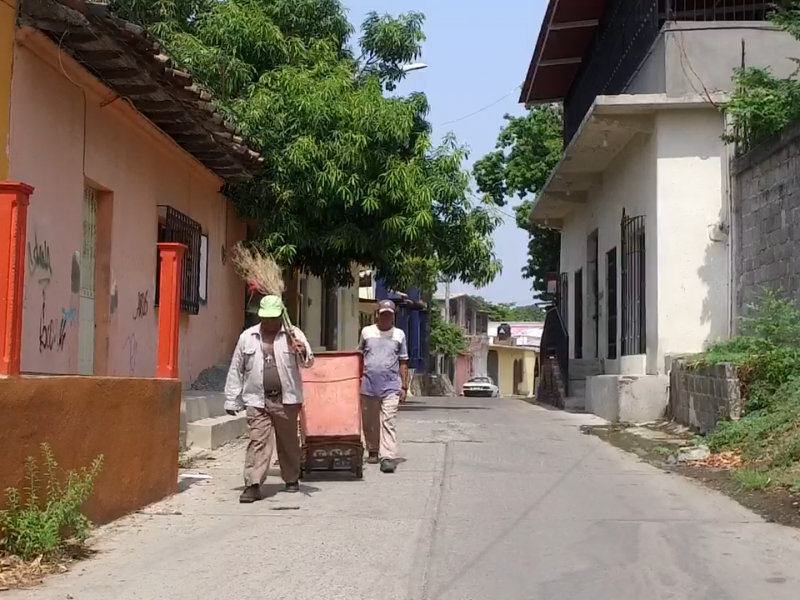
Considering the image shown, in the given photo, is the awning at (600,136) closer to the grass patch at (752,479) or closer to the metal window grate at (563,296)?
the metal window grate at (563,296)

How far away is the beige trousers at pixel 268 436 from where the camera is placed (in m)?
8.00

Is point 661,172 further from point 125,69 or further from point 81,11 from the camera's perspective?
point 81,11

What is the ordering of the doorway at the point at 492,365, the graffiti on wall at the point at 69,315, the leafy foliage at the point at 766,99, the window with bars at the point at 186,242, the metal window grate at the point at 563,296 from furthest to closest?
the doorway at the point at 492,365 < the metal window grate at the point at 563,296 < the window with bars at the point at 186,242 < the leafy foliage at the point at 766,99 < the graffiti on wall at the point at 69,315

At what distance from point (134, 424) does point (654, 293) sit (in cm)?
870

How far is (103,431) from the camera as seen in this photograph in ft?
22.6

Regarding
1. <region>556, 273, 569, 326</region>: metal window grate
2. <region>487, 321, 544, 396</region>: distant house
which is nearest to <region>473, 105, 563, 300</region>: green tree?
<region>556, 273, 569, 326</region>: metal window grate

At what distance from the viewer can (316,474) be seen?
9.48 meters

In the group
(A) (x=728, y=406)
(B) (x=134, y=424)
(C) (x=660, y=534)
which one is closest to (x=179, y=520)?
(B) (x=134, y=424)

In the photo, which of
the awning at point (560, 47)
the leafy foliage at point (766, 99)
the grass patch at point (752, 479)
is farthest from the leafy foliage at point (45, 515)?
the awning at point (560, 47)

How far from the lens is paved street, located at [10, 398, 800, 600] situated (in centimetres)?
552

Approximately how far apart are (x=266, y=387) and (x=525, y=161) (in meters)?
23.4

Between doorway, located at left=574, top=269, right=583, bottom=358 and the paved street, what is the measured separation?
12.6m

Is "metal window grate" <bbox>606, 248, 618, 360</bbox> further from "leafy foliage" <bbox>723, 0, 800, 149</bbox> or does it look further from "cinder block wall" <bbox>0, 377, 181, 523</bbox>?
"cinder block wall" <bbox>0, 377, 181, 523</bbox>

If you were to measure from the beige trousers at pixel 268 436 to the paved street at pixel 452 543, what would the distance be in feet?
0.92
